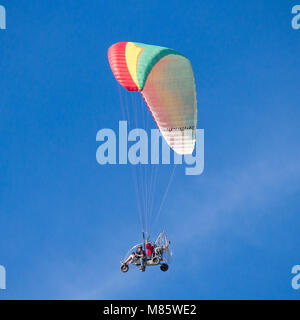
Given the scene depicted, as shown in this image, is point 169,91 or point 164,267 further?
point 169,91

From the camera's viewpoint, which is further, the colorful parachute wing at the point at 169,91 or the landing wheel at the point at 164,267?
the colorful parachute wing at the point at 169,91

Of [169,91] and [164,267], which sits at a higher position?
[169,91]

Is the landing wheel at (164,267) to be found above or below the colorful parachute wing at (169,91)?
below

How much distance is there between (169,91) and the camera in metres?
21.6

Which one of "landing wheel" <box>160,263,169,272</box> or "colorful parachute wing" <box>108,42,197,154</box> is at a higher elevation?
"colorful parachute wing" <box>108,42,197,154</box>

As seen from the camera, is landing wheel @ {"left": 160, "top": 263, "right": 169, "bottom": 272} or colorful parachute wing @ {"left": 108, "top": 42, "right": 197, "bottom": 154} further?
colorful parachute wing @ {"left": 108, "top": 42, "right": 197, "bottom": 154}

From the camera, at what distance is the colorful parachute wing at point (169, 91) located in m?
20.5

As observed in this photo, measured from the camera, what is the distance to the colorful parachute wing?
20.5 m
